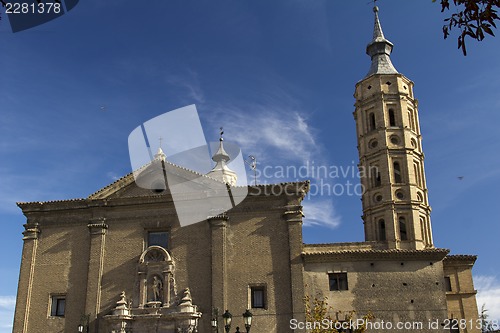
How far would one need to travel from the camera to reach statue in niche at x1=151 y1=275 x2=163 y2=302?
97.2ft

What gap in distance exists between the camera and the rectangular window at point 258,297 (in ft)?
94.0

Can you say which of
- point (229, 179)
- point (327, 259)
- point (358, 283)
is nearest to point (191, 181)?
point (327, 259)

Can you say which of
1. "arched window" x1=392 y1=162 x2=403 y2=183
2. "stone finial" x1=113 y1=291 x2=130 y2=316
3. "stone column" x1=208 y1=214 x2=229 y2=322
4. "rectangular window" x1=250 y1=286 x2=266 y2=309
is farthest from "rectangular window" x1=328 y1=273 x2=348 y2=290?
"stone finial" x1=113 y1=291 x2=130 y2=316

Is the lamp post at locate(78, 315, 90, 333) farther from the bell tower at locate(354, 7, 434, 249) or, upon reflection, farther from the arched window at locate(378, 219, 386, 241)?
the arched window at locate(378, 219, 386, 241)

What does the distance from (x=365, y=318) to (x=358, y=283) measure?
6.13 ft

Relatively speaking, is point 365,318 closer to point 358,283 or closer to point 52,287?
point 358,283

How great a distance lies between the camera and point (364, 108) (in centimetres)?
3531

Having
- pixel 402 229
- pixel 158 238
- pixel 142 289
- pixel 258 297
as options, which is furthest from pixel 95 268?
pixel 402 229

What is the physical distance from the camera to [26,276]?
31406mm

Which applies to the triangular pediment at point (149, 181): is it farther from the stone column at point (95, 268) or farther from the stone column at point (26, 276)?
the stone column at point (26, 276)

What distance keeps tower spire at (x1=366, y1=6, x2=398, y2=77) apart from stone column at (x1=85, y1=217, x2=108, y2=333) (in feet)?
65.8

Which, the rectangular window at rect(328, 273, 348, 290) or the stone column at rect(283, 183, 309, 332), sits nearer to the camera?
the stone column at rect(283, 183, 309, 332)

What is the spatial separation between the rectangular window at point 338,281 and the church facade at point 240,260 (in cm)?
6

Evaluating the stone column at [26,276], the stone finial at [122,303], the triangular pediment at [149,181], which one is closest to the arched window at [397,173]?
the triangular pediment at [149,181]
